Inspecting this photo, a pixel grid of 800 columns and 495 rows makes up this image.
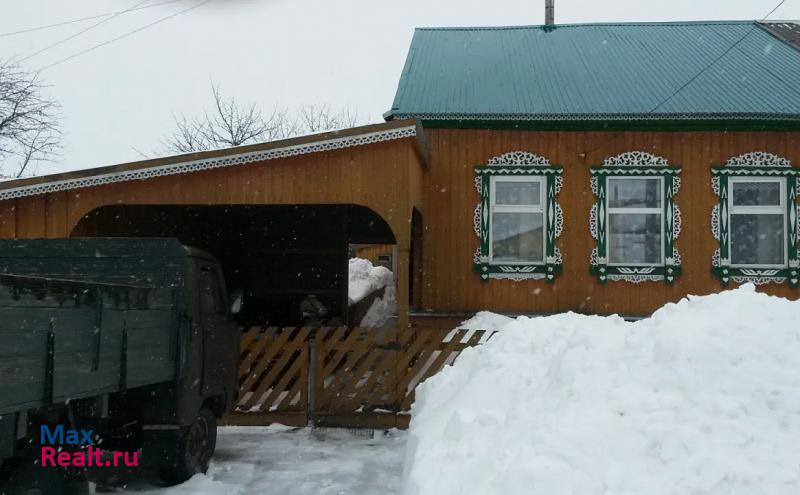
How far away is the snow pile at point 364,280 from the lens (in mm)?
21247

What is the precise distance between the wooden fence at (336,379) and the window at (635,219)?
15.5 feet

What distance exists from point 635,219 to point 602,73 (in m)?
3.64

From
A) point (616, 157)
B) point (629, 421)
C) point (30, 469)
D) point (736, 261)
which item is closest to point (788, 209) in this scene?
point (736, 261)

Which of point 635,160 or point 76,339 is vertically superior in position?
point 635,160

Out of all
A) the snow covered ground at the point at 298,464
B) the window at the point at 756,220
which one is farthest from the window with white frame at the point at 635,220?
the snow covered ground at the point at 298,464

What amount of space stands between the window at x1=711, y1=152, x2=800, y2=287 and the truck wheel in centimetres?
1177

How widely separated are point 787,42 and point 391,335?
12472 mm

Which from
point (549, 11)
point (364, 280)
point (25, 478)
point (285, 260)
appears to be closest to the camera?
point (25, 478)

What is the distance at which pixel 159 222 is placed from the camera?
13758mm

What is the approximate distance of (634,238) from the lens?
13.3 m

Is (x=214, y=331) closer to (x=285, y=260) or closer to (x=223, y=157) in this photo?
(x=223, y=157)

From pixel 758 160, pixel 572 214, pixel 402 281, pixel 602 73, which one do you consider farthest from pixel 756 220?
pixel 402 281

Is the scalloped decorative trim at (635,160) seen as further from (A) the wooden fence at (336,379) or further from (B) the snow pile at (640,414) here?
(B) the snow pile at (640,414)

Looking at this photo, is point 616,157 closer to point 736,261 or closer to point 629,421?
point 736,261
